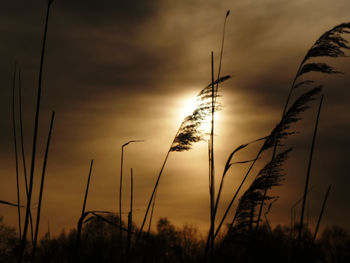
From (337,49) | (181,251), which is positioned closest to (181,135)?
(337,49)

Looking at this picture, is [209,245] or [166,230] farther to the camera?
[166,230]

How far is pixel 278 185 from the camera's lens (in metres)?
3.82

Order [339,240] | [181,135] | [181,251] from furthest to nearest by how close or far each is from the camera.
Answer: [181,251]
[339,240]
[181,135]

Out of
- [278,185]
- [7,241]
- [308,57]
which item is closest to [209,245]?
[278,185]

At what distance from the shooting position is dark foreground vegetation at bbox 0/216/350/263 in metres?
3.78

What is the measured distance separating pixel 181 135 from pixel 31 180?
1820mm

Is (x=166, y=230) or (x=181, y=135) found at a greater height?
(x=181, y=135)

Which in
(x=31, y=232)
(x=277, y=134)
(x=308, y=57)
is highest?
(x=308, y=57)

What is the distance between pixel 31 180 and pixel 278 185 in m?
2.08

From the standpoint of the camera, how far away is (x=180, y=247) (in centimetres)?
3191

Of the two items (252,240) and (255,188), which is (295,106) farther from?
(252,240)

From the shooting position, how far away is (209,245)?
348 centimetres

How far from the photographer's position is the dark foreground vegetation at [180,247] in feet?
12.4

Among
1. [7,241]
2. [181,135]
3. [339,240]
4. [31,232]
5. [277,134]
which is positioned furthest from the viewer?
[339,240]
